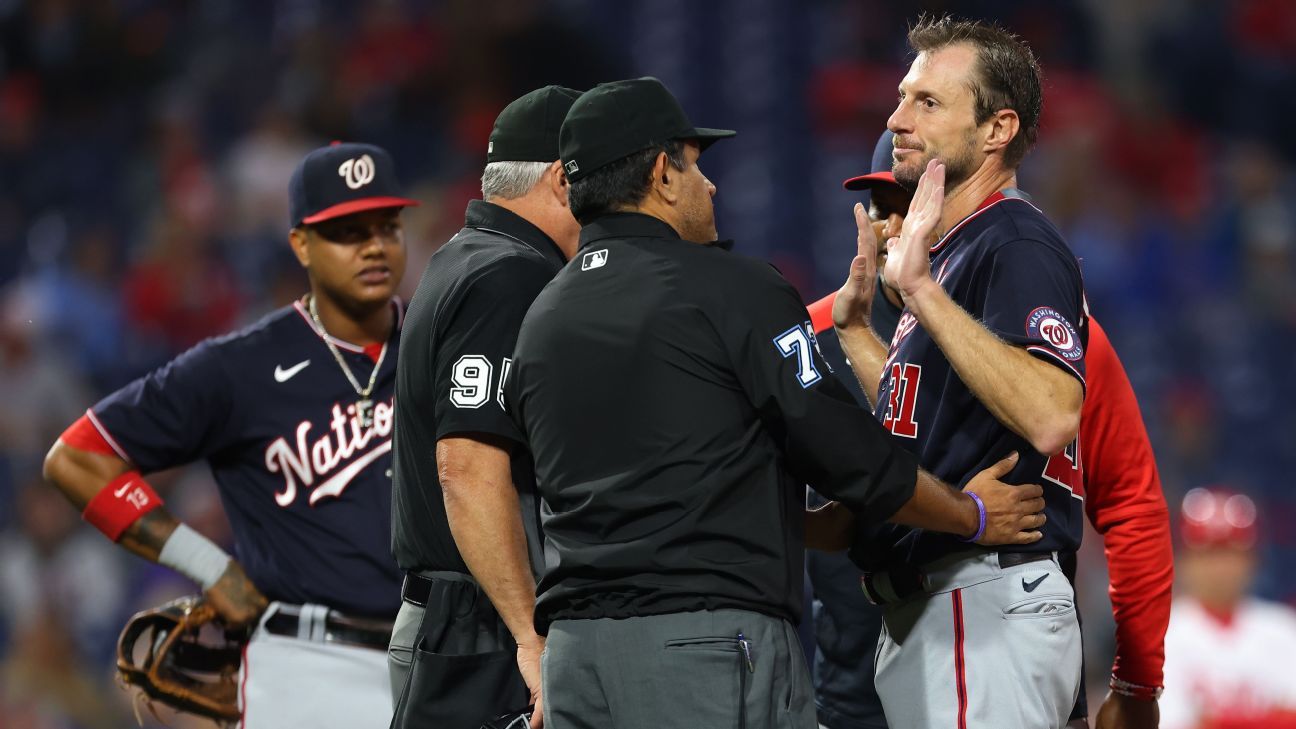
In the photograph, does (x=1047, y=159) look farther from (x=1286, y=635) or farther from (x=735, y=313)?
(x=735, y=313)

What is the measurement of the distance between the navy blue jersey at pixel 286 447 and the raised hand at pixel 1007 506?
71.2 inches

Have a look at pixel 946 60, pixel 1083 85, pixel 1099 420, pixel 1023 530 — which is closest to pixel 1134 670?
pixel 1099 420

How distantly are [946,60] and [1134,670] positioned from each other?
4.98 feet

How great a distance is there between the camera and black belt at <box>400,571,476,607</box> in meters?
3.24

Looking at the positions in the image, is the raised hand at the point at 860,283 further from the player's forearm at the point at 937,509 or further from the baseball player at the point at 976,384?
the player's forearm at the point at 937,509

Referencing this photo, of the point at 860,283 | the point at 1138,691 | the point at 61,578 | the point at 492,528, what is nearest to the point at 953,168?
the point at 860,283

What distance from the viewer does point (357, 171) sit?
4.34m

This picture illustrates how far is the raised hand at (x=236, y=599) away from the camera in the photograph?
410cm

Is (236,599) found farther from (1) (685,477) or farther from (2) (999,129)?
(2) (999,129)

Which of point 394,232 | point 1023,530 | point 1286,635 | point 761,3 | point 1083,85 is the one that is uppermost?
point 761,3

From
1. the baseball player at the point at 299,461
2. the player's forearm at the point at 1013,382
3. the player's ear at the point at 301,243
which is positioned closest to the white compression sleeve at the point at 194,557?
the baseball player at the point at 299,461

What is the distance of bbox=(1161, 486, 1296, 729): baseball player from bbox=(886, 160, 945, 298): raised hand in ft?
9.08

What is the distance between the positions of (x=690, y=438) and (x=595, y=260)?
39cm

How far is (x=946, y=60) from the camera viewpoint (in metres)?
3.12
